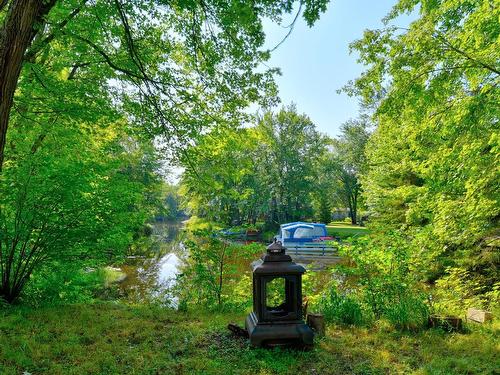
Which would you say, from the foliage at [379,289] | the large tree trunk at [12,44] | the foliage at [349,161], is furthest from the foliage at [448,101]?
the foliage at [349,161]

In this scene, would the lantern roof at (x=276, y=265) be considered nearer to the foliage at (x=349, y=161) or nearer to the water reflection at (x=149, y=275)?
the water reflection at (x=149, y=275)

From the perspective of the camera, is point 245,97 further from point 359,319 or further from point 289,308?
point 359,319

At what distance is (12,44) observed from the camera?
2.43m

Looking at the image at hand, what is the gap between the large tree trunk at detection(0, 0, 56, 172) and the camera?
2.39m

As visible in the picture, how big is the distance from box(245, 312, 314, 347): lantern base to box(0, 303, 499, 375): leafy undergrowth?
0.11 m

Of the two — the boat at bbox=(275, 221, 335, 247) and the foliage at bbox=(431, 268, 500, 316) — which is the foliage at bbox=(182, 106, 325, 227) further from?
the foliage at bbox=(431, 268, 500, 316)

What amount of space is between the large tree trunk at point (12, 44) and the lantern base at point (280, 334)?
10.3 feet

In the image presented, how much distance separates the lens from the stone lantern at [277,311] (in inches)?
147

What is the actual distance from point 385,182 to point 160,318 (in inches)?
481

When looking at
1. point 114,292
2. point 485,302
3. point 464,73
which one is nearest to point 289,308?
point 485,302

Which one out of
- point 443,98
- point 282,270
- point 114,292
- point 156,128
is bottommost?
point 114,292

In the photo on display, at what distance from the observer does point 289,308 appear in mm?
4020

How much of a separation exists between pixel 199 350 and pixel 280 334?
38.6 inches

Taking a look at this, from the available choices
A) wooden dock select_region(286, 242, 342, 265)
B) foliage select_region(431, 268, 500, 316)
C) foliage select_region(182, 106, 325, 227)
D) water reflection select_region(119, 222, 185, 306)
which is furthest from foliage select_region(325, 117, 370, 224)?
foliage select_region(431, 268, 500, 316)
